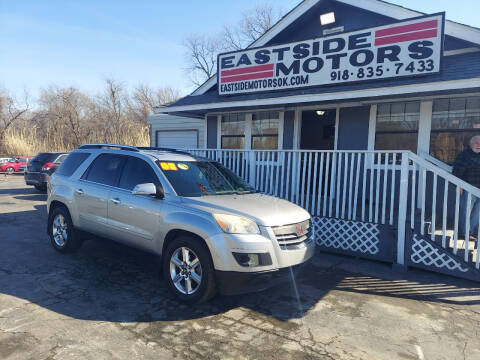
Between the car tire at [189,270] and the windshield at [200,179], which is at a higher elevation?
the windshield at [200,179]

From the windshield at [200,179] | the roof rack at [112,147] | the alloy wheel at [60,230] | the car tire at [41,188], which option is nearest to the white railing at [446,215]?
the windshield at [200,179]

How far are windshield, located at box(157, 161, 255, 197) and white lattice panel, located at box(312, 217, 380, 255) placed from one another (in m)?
1.80

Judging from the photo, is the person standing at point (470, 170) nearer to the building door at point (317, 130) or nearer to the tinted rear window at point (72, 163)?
the building door at point (317, 130)

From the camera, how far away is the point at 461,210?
572 cm

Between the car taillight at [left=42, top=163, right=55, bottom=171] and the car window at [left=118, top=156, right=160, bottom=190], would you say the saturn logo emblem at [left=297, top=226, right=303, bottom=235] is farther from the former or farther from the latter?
the car taillight at [left=42, top=163, right=55, bottom=171]

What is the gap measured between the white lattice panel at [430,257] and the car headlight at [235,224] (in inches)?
124

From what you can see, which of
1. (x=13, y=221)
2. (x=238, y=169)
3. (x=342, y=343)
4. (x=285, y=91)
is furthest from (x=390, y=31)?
(x=13, y=221)

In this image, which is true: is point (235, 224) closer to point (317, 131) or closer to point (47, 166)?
point (317, 131)

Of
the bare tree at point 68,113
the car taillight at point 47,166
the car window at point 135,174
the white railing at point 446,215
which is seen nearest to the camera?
the car window at point 135,174

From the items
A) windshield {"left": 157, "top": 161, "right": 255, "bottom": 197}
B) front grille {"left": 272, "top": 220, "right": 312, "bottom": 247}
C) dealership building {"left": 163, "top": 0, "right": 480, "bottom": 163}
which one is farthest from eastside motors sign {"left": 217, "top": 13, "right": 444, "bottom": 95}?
front grille {"left": 272, "top": 220, "right": 312, "bottom": 247}

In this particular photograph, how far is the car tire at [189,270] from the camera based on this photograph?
3641 millimetres

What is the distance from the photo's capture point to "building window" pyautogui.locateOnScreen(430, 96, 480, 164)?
6.97 m

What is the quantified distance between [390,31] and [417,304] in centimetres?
530

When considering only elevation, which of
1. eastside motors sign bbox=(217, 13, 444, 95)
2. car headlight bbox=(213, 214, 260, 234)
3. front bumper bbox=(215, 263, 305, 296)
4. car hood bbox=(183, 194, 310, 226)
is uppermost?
eastside motors sign bbox=(217, 13, 444, 95)
